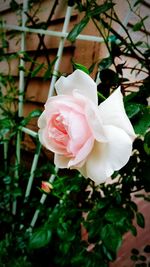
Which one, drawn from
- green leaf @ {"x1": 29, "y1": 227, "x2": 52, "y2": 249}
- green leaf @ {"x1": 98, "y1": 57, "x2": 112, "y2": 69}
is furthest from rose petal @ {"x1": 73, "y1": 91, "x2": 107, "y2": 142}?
green leaf @ {"x1": 29, "y1": 227, "x2": 52, "y2": 249}

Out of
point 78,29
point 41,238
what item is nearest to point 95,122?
point 78,29

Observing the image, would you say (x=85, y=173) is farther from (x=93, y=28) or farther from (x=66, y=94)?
(x=93, y=28)

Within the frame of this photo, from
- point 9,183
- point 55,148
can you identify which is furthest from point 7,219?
point 55,148

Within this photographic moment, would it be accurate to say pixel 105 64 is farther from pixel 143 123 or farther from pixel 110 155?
pixel 110 155

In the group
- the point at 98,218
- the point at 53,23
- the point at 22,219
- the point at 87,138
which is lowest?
the point at 22,219

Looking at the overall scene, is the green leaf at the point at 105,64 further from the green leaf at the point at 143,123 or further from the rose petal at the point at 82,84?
the rose petal at the point at 82,84

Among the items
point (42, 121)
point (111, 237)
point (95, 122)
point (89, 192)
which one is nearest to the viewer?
point (95, 122)

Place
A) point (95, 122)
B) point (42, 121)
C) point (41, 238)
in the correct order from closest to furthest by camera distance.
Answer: point (95, 122) < point (42, 121) < point (41, 238)
